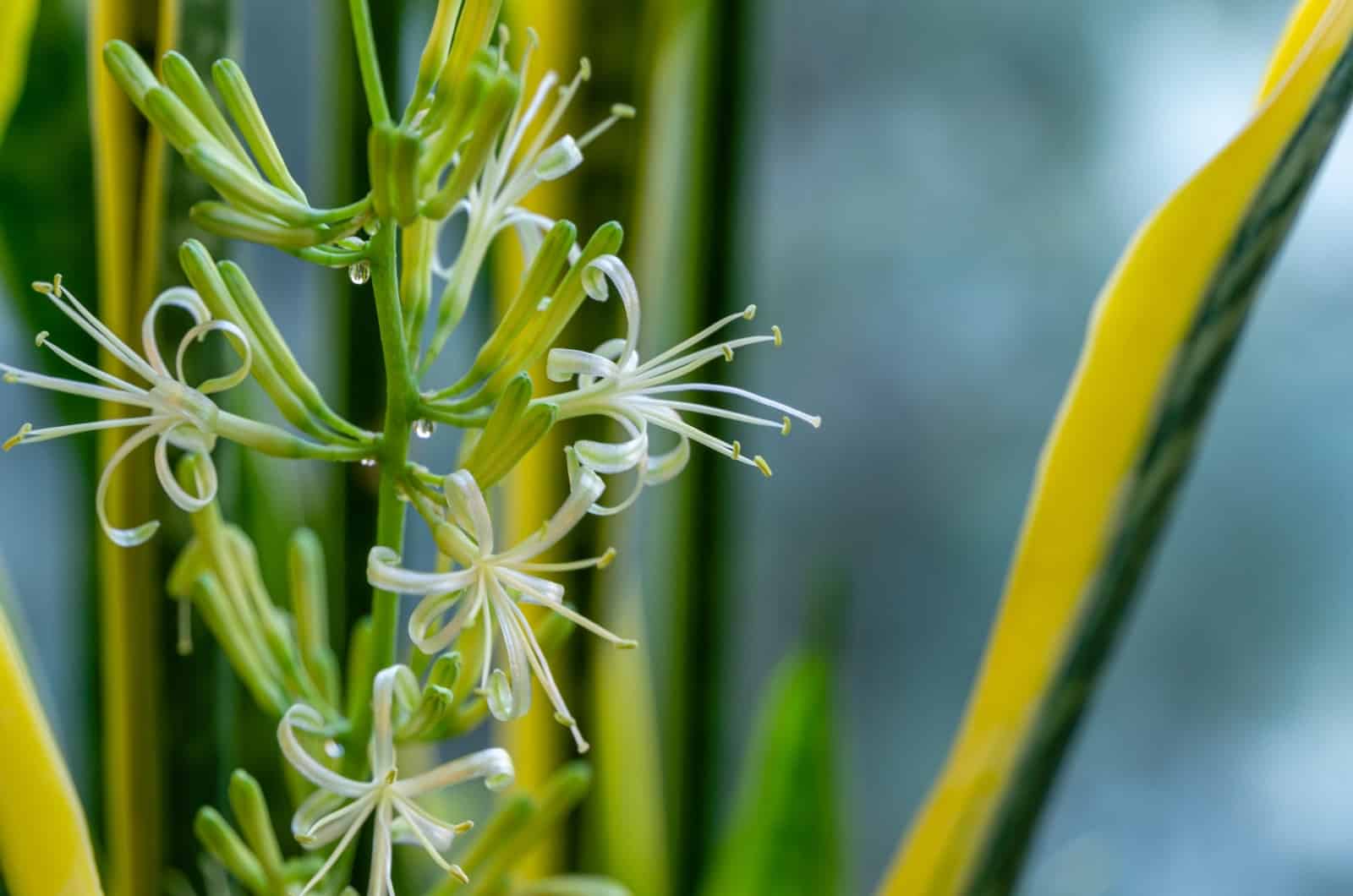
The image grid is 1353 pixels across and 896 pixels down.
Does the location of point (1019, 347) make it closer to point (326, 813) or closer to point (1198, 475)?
point (1198, 475)

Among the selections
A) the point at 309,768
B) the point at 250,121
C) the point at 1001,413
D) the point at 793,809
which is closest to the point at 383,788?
the point at 309,768

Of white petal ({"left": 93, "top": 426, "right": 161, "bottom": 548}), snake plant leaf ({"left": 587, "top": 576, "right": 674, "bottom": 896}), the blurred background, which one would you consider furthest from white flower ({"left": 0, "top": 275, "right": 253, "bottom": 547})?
the blurred background

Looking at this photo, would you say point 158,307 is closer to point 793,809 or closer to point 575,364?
point 575,364

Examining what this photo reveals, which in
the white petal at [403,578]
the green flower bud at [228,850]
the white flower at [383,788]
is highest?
the white petal at [403,578]

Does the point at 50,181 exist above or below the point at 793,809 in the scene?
above

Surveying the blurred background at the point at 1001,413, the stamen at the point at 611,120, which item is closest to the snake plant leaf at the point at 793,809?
the blurred background at the point at 1001,413

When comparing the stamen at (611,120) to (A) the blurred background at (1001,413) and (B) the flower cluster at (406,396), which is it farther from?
(A) the blurred background at (1001,413)
